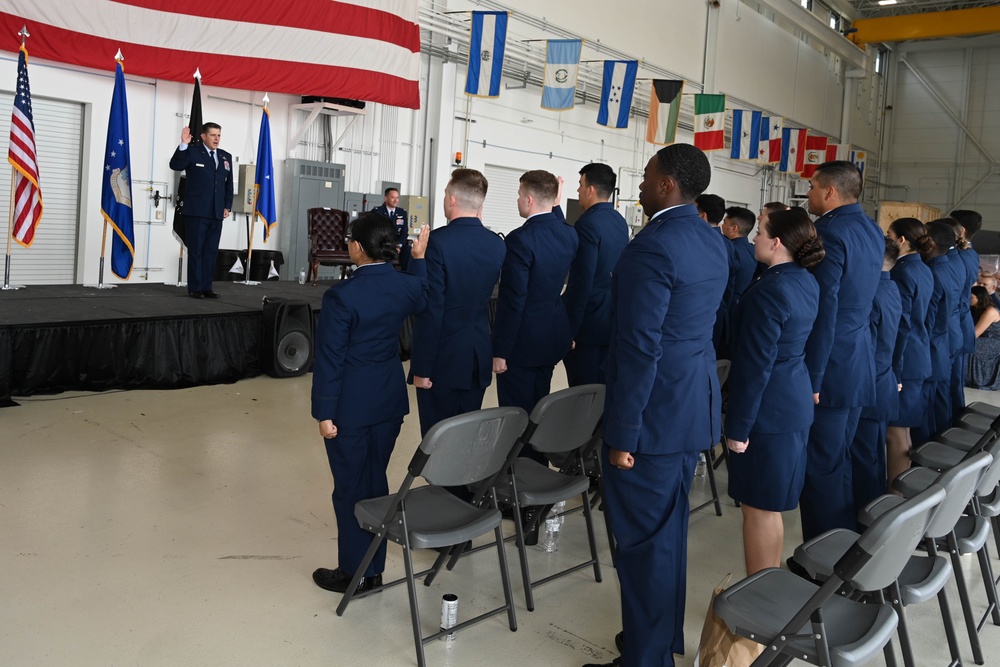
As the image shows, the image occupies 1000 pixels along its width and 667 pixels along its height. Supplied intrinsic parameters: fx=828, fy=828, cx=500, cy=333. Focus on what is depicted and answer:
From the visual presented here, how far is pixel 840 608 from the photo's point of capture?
230cm

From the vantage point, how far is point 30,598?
2.82m

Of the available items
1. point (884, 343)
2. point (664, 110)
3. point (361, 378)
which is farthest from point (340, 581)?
point (664, 110)

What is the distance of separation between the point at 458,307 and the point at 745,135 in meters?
13.7

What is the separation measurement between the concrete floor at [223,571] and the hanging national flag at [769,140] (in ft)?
43.0

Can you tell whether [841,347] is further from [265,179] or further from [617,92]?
[617,92]

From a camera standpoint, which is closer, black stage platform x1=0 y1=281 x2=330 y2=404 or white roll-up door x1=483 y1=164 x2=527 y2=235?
black stage platform x1=0 y1=281 x2=330 y2=404

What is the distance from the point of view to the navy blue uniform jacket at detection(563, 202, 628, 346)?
400 centimetres

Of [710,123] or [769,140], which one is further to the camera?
[769,140]

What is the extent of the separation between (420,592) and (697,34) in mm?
15326

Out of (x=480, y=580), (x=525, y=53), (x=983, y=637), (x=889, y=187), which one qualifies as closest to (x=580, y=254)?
(x=480, y=580)

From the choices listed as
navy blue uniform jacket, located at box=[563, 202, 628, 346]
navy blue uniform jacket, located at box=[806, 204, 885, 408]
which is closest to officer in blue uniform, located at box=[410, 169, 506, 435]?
navy blue uniform jacket, located at box=[563, 202, 628, 346]

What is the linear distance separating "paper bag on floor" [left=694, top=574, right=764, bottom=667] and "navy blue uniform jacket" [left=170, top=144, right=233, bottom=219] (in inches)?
235

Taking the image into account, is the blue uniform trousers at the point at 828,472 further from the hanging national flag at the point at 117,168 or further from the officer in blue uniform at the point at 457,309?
the hanging national flag at the point at 117,168

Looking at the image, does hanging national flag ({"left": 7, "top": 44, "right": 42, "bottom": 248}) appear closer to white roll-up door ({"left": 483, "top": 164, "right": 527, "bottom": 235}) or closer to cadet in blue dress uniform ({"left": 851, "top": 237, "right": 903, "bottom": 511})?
cadet in blue dress uniform ({"left": 851, "top": 237, "right": 903, "bottom": 511})
